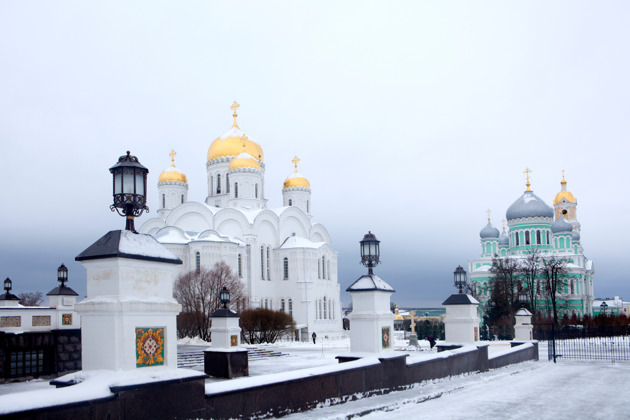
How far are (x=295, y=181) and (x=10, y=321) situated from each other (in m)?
43.7

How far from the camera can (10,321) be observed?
719 inches

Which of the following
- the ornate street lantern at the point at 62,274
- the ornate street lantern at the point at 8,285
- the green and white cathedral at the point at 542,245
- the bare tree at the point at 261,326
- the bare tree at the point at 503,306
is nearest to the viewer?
the ornate street lantern at the point at 62,274

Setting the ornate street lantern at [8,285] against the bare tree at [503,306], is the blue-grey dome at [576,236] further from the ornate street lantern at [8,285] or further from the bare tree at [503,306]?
the ornate street lantern at [8,285]

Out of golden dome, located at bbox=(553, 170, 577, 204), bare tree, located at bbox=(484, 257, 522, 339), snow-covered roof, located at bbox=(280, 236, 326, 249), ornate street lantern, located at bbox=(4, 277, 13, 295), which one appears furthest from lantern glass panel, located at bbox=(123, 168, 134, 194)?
golden dome, located at bbox=(553, 170, 577, 204)

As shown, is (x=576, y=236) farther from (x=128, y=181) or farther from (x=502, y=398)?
(x=128, y=181)

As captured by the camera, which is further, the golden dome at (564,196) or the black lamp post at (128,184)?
the golden dome at (564,196)

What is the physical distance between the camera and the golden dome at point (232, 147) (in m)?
57.6

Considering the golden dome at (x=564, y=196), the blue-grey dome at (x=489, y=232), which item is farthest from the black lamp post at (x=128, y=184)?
the golden dome at (x=564, y=196)

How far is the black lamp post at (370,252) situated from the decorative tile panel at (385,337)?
1294mm

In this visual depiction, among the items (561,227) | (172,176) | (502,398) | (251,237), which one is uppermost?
(172,176)

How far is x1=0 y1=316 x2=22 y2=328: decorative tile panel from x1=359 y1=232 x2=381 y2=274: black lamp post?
38.2ft

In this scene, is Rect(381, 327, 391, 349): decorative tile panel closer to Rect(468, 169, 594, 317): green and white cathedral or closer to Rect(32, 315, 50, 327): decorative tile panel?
Rect(32, 315, 50, 327): decorative tile panel

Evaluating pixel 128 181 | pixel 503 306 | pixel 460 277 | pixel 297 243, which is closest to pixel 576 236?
pixel 503 306

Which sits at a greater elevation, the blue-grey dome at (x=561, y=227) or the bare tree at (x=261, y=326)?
the blue-grey dome at (x=561, y=227)
